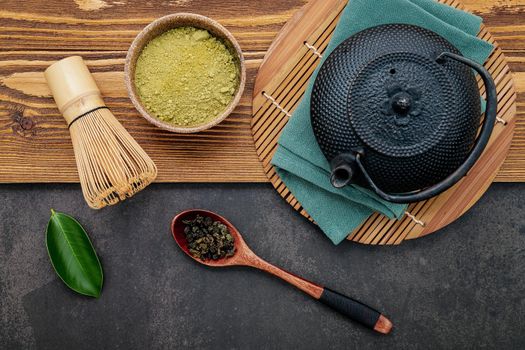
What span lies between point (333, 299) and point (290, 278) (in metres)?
0.11

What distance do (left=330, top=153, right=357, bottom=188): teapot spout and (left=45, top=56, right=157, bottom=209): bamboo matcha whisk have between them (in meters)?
0.43

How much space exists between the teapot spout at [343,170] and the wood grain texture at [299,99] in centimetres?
29

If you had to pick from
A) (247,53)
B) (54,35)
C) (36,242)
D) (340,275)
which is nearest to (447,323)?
(340,275)

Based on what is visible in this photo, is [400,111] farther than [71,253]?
No

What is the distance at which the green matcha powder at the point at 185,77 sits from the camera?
1.09 metres

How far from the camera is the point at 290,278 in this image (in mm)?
1180

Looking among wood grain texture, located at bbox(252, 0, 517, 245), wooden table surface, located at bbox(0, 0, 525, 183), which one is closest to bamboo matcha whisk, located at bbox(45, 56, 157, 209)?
wooden table surface, located at bbox(0, 0, 525, 183)

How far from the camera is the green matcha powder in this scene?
1089 mm

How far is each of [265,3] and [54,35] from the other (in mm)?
482

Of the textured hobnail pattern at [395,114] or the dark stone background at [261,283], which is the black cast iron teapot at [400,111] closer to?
the textured hobnail pattern at [395,114]

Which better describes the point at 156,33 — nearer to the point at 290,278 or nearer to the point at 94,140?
the point at 94,140

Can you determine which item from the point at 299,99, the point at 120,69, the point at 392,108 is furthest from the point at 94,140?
the point at 392,108

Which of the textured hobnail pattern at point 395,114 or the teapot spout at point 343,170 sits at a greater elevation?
the textured hobnail pattern at point 395,114

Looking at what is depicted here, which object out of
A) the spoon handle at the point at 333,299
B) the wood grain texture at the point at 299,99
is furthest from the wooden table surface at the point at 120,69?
the spoon handle at the point at 333,299
